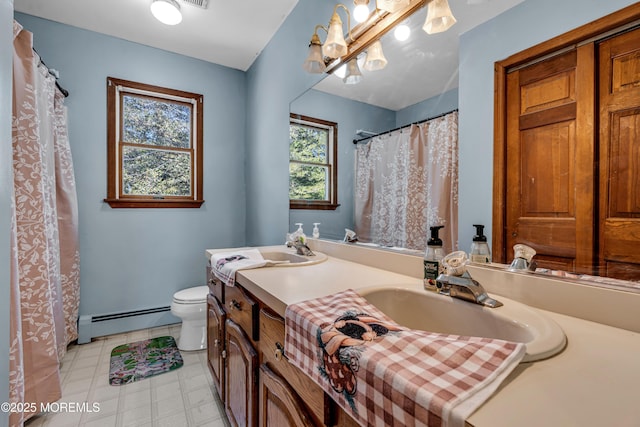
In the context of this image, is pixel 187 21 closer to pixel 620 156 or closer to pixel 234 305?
pixel 234 305

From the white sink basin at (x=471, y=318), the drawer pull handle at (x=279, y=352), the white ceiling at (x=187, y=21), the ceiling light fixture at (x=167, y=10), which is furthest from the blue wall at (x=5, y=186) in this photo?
the white sink basin at (x=471, y=318)

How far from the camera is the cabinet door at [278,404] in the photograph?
683 mm

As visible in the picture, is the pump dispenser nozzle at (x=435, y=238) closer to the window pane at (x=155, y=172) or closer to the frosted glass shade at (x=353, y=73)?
the frosted glass shade at (x=353, y=73)

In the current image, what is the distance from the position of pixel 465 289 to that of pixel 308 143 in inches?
53.5

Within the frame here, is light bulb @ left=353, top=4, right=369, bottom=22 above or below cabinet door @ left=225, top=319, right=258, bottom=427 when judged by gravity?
above

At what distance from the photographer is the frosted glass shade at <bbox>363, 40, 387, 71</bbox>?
51.3 inches

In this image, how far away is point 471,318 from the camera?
717 mm

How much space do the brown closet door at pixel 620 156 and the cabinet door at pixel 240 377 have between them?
1.05m

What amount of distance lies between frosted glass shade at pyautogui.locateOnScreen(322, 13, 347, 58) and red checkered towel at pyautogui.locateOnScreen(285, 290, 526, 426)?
1.30m

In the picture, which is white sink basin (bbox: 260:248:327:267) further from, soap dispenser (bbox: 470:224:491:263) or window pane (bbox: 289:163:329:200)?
soap dispenser (bbox: 470:224:491:263)

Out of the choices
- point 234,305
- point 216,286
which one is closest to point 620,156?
point 234,305

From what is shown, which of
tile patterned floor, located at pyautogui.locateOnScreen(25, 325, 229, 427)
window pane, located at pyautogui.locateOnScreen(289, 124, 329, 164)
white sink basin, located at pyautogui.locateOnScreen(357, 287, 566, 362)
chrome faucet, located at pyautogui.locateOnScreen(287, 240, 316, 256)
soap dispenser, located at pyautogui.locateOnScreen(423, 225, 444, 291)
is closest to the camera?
white sink basin, located at pyautogui.locateOnScreen(357, 287, 566, 362)

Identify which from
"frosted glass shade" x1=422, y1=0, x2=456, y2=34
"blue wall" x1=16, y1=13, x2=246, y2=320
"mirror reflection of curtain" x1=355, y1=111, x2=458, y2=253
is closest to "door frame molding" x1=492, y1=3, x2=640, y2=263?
"mirror reflection of curtain" x1=355, y1=111, x2=458, y2=253

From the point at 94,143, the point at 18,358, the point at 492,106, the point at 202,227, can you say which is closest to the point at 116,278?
the point at 202,227
